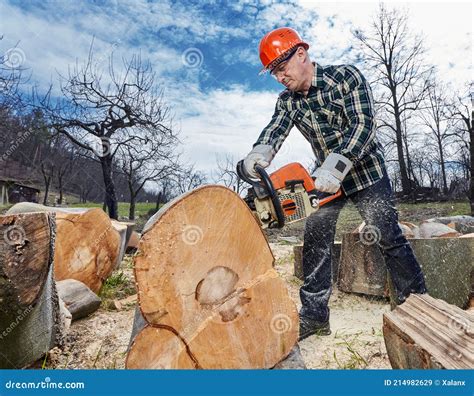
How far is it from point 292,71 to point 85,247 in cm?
187

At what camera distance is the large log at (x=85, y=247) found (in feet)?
8.63

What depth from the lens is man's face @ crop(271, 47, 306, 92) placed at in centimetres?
198

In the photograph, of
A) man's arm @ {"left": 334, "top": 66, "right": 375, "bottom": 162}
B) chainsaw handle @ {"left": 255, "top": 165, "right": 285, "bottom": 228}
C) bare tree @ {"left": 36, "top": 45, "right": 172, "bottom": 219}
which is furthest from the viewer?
bare tree @ {"left": 36, "top": 45, "right": 172, "bottom": 219}

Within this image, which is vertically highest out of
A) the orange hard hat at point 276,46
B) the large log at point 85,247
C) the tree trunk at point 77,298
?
the orange hard hat at point 276,46

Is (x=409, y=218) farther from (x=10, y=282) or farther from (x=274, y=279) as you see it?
(x=10, y=282)

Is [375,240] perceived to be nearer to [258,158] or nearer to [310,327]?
[310,327]

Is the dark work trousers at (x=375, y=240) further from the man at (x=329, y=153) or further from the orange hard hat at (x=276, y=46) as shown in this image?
the orange hard hat at (x=276, y=46)

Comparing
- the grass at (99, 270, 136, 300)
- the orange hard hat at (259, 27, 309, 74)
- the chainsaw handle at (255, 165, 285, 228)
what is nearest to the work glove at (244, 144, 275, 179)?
the chainsaw handle at (255, 165, 285, 228)

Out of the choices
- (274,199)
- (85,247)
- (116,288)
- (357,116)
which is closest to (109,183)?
(116,288)

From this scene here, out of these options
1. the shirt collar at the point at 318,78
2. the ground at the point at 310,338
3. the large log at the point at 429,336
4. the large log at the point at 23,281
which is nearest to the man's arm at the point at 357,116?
the shirt collar at the point at 318,78

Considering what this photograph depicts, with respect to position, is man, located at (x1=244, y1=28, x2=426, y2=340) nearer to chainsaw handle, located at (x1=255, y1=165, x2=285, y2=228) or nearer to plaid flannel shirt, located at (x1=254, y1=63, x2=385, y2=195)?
plaid flannel shirt, located at (x1=254, y1=63, x2=385, y2=195)

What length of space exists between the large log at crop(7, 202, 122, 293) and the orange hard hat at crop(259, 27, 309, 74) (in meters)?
1.68

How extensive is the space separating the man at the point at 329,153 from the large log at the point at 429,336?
0.40 m

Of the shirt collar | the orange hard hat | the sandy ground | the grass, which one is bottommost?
the sandy ground
